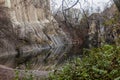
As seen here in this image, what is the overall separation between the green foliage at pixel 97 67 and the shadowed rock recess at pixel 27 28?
1099 inches

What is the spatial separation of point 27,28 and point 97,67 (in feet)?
133

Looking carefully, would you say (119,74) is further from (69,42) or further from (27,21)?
(69,42)

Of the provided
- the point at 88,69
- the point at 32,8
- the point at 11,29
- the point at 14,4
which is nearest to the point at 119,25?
the point at 88,69

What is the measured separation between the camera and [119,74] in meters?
6.22

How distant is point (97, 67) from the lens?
680 cm

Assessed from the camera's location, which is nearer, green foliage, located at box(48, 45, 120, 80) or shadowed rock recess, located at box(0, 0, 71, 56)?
green foliage, located at box(48, 45, 120, 80)

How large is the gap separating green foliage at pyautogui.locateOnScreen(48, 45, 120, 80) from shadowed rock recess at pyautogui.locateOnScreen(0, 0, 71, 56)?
2793 cm

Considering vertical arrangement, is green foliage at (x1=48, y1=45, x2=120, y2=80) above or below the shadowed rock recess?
above

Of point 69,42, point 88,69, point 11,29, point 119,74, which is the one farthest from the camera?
point 69,42

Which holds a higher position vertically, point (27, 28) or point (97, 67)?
point (97, 67)

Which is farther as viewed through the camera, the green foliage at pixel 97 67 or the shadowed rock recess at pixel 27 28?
the shadowed rock recess at pixel 27 28

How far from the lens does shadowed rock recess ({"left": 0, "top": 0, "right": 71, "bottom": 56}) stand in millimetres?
38688

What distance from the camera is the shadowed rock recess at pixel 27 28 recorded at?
38.7 metres

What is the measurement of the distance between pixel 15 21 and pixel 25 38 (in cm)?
261
